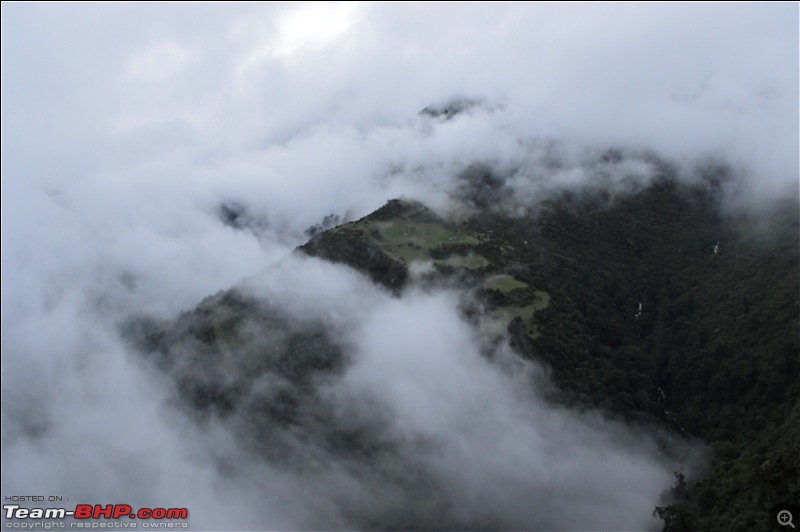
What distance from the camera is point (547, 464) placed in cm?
13275

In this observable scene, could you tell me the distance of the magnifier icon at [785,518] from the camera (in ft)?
243

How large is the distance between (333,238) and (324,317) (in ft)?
89.8

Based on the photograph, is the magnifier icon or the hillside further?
the hillside

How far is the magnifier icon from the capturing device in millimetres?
73938

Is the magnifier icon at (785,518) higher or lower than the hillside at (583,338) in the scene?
lower

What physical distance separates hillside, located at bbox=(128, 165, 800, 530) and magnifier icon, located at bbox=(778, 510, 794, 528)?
76.2 feet

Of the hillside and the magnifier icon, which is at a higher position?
the hillside

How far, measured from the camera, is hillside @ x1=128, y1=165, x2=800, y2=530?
423 ft

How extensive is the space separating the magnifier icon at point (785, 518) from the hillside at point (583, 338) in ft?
76.2

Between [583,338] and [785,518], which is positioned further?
[583,338]

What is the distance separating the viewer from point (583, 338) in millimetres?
158875

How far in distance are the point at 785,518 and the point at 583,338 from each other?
84.9 m

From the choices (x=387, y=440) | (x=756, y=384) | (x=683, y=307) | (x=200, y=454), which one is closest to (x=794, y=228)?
(x=683, y=307)

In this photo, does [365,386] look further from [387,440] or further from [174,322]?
[174,322]
